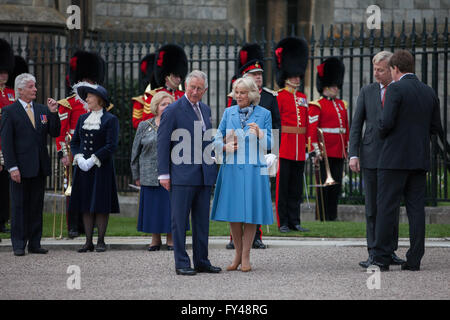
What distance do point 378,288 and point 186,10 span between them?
40.5 feet

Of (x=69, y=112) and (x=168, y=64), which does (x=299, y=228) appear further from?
(x=69, y=112)

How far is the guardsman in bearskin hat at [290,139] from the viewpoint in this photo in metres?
10.5

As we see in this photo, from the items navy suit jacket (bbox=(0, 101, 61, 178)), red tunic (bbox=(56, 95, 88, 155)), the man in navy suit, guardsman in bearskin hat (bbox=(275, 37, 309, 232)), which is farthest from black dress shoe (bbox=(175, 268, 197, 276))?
red tunic (bbox=(56, 95, 88, 155))

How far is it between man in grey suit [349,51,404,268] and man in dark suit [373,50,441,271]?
0.19 m

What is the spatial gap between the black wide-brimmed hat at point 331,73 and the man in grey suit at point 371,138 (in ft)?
12.4

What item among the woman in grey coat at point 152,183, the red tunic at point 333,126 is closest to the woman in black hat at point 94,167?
the woman in grey coat at point 152,183

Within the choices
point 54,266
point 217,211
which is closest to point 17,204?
point 54,266

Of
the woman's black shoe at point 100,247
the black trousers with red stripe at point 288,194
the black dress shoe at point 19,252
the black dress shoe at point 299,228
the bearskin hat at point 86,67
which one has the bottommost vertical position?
the black dress shoe at point 19,252

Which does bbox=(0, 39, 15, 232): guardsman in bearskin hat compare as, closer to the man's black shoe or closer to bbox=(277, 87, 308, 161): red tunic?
the man's black shoe

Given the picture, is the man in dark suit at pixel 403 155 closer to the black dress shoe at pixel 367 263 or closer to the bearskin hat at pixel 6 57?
the black dress shoe at pixel 367 263

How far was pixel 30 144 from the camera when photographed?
913 cm

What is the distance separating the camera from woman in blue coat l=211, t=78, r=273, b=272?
7508 millimetres

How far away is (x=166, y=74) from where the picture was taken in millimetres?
10367

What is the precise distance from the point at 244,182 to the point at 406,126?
1.51 meters
